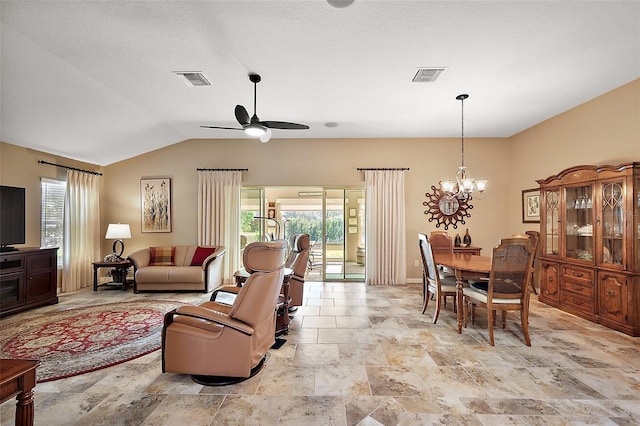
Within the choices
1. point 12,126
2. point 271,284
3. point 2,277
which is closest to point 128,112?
point 12,126

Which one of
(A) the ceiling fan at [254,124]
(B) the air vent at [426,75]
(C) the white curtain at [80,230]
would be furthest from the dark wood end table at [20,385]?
(C) the white curtain at [80,230]

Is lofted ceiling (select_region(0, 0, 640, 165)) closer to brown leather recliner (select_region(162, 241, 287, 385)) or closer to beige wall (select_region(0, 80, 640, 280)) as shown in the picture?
beige wall (select_region(0, 80, 640, 280))

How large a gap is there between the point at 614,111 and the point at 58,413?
21.6 ft

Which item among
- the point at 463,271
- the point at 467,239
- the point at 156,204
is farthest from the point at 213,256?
the point at 467,239

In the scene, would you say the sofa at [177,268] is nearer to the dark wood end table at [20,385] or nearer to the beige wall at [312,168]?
the beige wall at [312,168]

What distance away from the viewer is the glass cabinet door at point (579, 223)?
3832mm

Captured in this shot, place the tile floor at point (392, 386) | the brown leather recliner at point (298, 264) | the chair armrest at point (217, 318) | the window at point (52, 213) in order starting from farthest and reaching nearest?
the window at point (52, 213), the brown leather recliner at point (298, 264), the chair armrest at point (217, 318), the tile floor at point (392, 386)

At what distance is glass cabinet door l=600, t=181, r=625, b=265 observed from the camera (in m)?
3.42

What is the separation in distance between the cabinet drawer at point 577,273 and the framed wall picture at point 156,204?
709cm

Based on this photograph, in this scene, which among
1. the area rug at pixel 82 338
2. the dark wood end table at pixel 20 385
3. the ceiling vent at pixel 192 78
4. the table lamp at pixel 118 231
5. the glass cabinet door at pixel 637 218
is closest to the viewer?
the dark wood end table at pixel 20 385

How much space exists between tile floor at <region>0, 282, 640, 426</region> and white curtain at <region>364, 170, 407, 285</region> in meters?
2.47

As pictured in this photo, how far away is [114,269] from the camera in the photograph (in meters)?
5.69

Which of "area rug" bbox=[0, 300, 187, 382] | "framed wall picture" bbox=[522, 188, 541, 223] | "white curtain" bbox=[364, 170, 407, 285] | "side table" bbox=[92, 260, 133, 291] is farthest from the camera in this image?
"white curtain" bbox=[364, 170, 407, 285]

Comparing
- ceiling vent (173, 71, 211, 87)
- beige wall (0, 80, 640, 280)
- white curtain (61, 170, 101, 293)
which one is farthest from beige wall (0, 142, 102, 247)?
ceiling vent (173, 71, 211, 87)
